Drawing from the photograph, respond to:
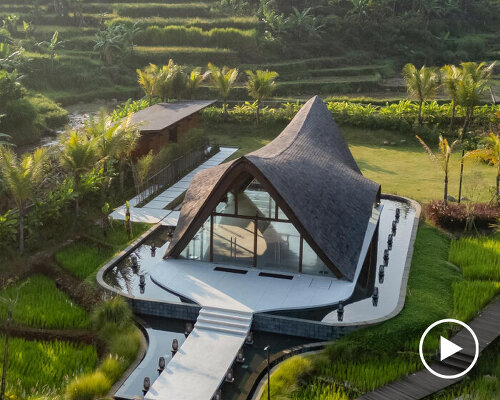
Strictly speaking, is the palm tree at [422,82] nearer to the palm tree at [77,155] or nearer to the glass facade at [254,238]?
the glass facade at [254,238]

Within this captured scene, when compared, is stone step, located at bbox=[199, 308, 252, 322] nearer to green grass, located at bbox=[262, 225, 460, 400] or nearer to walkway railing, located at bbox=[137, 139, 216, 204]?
green grass, located at bbox=[262, 225, 460, 400]

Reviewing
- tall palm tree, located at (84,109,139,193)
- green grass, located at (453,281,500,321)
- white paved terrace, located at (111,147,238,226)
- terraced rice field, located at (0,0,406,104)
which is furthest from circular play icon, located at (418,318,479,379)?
terraced rice field, located at (0,0,406,104)

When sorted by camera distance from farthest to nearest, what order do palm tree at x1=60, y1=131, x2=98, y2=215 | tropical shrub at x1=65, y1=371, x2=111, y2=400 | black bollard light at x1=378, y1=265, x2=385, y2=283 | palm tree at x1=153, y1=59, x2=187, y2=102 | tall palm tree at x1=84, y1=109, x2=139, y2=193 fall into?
palm tree at x1=153, y1=59, x2=187, y2=102 → tall palm tree at x1=84, y1=109, x2=139, y2=193 → palm tree at x1=60, y1=131, x2=98, y2=215 → black bollard light at x1=378, y1=265, x2=385, y2=283 → tropical shrub at x1=65, y1=371, x2=111, y2=400

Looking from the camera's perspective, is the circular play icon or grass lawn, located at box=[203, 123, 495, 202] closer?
the circular play icon

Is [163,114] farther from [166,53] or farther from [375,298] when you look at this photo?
[166,53]

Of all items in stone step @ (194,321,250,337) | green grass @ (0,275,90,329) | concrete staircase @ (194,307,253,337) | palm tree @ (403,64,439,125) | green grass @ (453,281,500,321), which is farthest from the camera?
palm tree @ (403,64,439,125)

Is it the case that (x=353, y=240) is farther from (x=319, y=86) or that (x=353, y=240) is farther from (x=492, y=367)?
(x=319, y=86)

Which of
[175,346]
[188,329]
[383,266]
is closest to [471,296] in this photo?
[383,266]

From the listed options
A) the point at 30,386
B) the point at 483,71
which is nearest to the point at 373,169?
the point at 483,71
